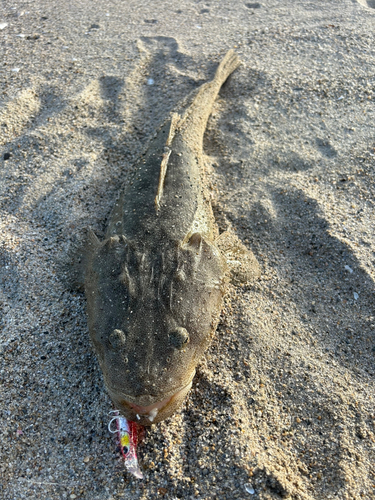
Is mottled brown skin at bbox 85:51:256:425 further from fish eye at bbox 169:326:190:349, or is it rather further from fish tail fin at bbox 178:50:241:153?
fish tail fin at bbox 178:50:241:153

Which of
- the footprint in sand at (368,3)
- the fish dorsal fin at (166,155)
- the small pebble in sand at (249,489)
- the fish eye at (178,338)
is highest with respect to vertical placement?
the footprint in sand at (368,3)

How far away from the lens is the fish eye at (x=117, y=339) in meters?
2.37

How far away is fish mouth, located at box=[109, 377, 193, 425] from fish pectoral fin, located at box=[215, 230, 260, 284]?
120 centimetres

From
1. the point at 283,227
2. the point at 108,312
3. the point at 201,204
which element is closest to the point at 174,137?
the point at 201,204

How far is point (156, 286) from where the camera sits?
8.56ft

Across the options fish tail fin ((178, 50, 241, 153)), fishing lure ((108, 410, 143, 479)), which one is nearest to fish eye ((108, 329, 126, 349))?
fishing lure ((108, 410, 143, 479))

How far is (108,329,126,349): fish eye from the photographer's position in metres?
2.37

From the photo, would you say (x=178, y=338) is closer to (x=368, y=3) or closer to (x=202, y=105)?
(x=202, y=105)

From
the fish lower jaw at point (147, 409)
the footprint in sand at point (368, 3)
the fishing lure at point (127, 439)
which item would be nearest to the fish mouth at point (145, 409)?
the fish lower jaw at point (147, 409)

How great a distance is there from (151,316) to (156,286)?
0.23 metres

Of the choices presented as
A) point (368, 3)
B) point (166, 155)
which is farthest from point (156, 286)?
point (368, 3)

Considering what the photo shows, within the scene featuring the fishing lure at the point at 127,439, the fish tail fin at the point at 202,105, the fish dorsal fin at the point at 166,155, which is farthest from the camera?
the fish tail fin at the point at 202,105

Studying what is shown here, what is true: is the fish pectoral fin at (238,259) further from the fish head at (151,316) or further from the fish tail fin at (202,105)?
the fish tail fin at (202,105)

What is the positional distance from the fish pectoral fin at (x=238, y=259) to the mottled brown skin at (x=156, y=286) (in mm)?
109
